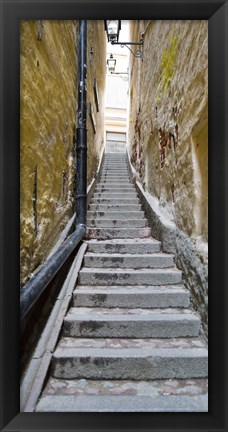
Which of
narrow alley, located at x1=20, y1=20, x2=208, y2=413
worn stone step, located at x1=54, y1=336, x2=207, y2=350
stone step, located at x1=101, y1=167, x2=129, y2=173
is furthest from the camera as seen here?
stone step, located at x1=101, y1=167, x2=129, y2=173

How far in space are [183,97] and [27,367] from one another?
2.59m

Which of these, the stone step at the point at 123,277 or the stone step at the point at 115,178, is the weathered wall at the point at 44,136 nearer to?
the stone step at the point at 123,277

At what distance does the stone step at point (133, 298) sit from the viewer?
2.61 meters

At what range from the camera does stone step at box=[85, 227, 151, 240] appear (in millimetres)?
4012

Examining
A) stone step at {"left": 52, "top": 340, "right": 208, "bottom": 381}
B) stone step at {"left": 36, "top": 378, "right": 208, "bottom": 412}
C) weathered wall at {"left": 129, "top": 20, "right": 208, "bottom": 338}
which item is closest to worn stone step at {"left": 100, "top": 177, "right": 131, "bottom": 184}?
weathered wall at {"left": 129, "top": 20, "right": 208, "bottom": 338}

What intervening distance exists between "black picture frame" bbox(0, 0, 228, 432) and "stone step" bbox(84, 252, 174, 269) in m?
1.68

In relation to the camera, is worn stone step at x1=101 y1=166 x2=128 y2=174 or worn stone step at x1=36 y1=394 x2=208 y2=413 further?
worn stone step at x1=101 y1=166 x2=128 y2=174

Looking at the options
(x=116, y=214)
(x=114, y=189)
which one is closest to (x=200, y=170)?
(x=116, y=214)

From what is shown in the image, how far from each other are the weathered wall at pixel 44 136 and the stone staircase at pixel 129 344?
24.9 inches

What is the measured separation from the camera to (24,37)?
192 cm

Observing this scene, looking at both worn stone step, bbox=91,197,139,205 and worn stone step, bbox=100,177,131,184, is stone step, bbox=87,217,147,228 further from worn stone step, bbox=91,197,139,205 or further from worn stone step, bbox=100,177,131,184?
worn stone step, bbox=100,177,131,184

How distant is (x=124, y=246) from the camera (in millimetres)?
3533

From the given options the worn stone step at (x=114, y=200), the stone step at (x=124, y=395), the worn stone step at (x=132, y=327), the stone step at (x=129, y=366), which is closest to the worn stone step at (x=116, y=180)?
the worn stone step at (x=114, y=200)
